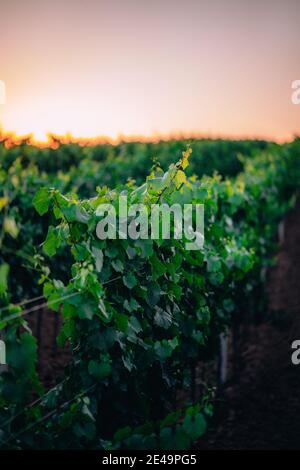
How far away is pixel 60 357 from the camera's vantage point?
25.1ft

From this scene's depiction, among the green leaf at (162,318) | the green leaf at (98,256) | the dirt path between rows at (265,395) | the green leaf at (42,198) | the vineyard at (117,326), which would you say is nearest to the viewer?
the vineyard at (117,326)

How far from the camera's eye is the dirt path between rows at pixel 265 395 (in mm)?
5309

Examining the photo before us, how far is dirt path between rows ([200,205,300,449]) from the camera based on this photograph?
531cm

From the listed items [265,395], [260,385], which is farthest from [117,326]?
[260,385]

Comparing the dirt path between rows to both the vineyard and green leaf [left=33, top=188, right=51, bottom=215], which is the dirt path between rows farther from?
green leaf [left=33, top=188, right=51, bottom=215]

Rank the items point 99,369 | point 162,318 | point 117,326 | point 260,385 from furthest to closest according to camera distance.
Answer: point 260,385, point 162,318, point 117,326, point 99,369

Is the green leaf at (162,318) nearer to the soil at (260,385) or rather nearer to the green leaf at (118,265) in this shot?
the green leaf at (118,265)

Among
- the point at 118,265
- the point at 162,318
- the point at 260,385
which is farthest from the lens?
the point at 260,385

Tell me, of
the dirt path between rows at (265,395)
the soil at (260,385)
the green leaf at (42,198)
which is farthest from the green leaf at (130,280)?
the dirt path between rows at (265,395)

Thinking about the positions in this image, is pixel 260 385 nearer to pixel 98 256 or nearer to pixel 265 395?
pixel 265 395

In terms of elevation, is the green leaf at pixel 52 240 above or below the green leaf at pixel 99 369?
above

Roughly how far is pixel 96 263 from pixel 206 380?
4494 millimetres

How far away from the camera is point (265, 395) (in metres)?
6.29

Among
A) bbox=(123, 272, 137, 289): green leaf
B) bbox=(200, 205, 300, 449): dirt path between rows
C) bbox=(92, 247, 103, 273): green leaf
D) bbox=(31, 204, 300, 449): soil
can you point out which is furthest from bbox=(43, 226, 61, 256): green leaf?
bbox=(200, 205, 300, 449): dirt path between rows
